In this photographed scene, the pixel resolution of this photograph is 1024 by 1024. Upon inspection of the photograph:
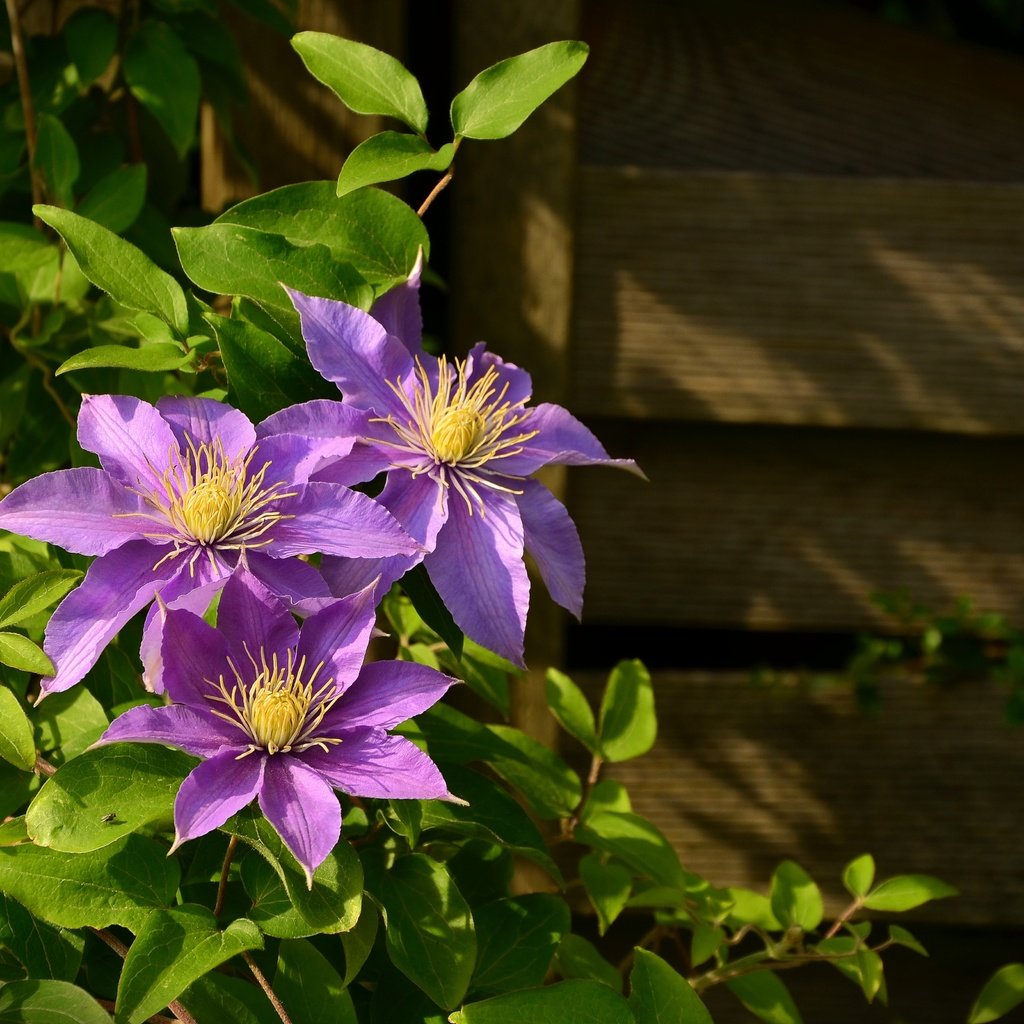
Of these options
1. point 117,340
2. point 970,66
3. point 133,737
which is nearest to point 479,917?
point 133,737

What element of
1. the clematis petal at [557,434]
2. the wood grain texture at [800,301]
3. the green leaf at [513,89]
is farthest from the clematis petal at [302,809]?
the wood grain texture at [800,301]

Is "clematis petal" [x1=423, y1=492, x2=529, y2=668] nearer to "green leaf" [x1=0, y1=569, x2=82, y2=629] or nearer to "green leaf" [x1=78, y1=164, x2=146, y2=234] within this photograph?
"green leaf" [x1=0, y1=569, x2=82, y2=629]

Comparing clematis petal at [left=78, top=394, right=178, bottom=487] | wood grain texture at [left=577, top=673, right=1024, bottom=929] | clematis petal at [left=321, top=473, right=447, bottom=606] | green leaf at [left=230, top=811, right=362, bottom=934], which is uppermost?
clematis petal at [left=78, top=394, right=178, bottom=487]

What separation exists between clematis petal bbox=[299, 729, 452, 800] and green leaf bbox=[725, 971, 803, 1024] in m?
0.44

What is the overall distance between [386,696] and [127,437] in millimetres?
169

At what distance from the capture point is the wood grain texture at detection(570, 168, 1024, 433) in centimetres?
123

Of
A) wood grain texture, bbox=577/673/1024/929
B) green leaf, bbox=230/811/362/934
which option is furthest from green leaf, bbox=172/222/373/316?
wood grain texture, bbox=577/673/1024/929

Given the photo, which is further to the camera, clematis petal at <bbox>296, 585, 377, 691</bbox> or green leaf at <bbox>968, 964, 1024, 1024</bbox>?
green leaf at <bbox>968, 964, 1024, 1024</bbox>

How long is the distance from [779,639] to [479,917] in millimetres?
868

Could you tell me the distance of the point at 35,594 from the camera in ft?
1.89

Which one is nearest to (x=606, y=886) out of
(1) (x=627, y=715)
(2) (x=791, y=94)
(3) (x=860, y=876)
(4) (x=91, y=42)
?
(1) (x=627, y=715)

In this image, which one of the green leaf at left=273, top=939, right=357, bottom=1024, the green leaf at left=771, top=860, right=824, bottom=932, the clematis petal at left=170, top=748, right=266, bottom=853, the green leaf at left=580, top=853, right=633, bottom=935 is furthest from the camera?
the green leaf at left=771, top=860, right=824, bottom=932

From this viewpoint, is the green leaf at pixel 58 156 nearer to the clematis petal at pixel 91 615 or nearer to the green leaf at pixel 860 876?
the clematis petal at pixel 91 615

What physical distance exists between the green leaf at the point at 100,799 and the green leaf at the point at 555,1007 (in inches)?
6.8
